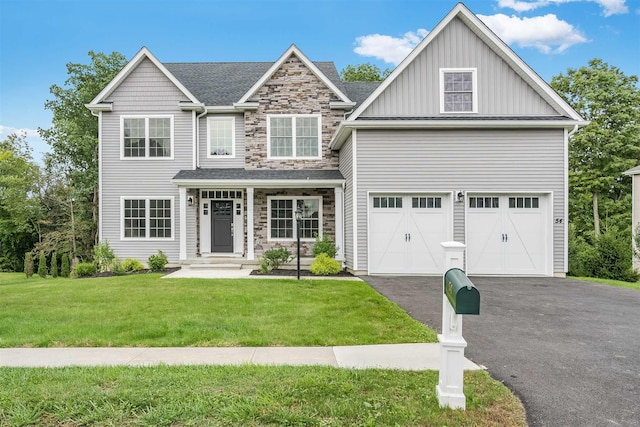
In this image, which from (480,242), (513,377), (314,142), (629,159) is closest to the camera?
(513,377)

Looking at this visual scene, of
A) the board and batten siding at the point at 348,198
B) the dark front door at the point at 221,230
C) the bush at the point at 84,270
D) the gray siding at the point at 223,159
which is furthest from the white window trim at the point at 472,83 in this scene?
the bush at the point at 84,270

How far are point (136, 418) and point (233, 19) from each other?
56.7 feet

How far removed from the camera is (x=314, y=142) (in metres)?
14.9

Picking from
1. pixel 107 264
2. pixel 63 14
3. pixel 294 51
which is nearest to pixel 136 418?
pixel 107 264

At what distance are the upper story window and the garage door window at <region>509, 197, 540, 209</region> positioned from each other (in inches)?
477

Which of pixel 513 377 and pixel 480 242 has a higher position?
pixel 480 242

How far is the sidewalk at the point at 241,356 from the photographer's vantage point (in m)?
4.34

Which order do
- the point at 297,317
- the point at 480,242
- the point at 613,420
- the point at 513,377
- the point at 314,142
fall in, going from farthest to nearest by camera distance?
1. the point at 314,142
2. the point at 480,242
3. the point at 297,317
4. the point at 513,377
5. the point at 613,420

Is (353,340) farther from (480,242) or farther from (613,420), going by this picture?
(480,242)

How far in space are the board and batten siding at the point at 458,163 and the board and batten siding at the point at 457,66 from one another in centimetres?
70

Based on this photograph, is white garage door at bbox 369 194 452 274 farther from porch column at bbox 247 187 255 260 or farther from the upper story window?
the upper story window

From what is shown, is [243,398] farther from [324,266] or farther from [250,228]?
[250,228]

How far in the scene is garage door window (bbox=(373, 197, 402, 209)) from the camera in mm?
12289

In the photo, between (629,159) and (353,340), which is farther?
(629,159)
